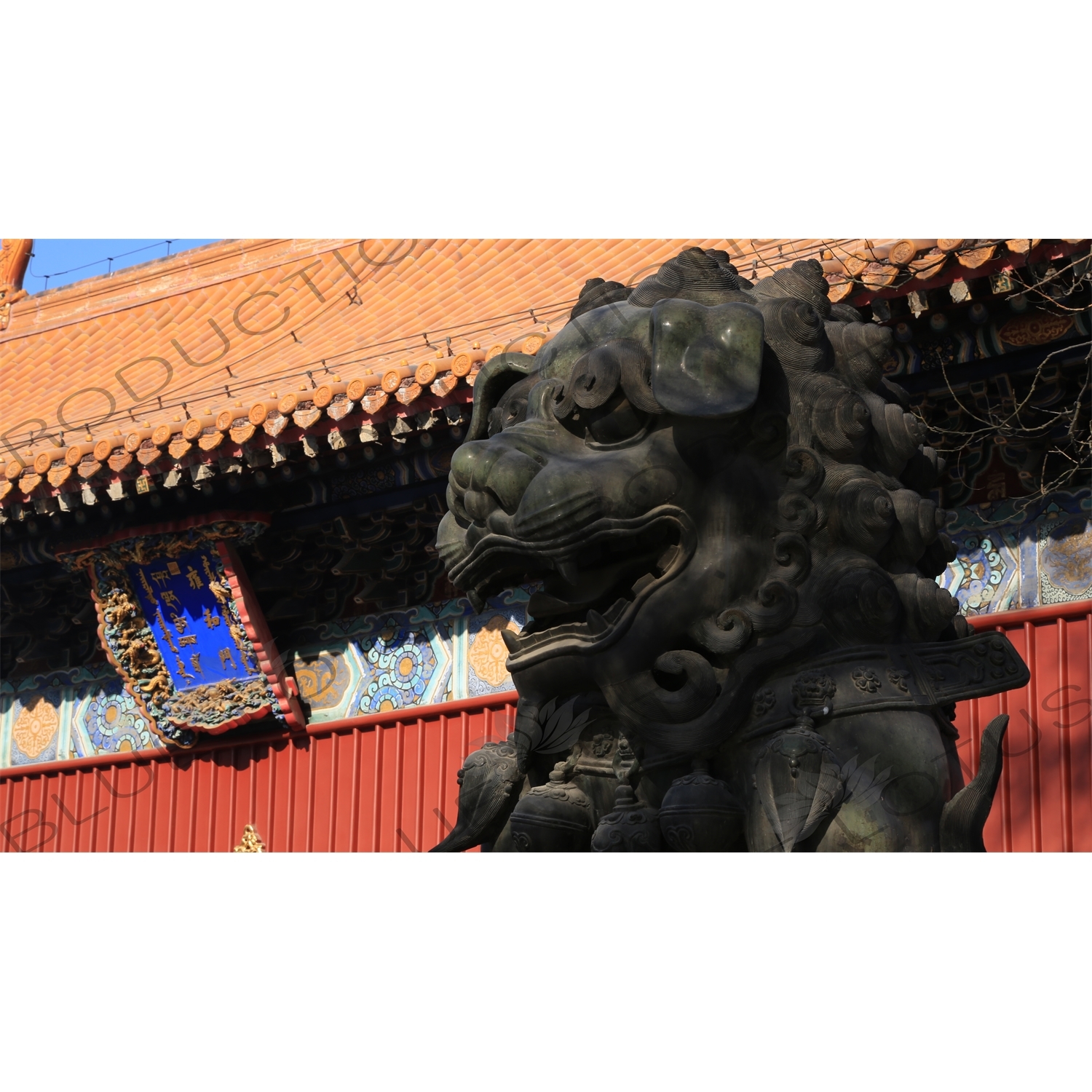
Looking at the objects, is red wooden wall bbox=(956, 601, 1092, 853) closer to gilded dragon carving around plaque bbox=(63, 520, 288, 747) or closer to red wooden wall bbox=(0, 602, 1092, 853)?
red wooden wall bbox=(0, 602, 1092, 853)

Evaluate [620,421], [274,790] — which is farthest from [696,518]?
[274,790]

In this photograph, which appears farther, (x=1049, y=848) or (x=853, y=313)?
(x=1049, y=848)

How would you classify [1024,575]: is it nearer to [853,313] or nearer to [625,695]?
[853,313]

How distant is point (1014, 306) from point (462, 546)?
3335mm

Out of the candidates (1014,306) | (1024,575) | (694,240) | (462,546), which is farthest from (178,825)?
(462,546)

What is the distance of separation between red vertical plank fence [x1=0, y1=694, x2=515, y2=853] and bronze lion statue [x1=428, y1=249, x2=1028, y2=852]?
425cm

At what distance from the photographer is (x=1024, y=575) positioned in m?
6.65

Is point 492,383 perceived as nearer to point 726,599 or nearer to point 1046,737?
point 726,599

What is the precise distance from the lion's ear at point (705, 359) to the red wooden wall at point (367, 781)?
12.2ft

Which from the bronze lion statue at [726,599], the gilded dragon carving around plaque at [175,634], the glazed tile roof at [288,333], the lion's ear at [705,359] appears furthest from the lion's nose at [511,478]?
the gilded dragon carving around plaque at [175,634]

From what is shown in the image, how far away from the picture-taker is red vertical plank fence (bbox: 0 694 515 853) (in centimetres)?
785

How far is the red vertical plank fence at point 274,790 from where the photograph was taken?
25.8 feet

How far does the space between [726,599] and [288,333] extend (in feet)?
21.0

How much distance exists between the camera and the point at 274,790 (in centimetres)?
840
